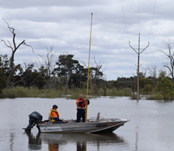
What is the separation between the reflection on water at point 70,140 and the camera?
1345 cm

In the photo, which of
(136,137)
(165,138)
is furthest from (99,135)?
(165,138)

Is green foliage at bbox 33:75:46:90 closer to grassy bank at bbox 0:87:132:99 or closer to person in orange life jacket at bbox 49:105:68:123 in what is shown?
grassy bank at bbox 0:87:132:99

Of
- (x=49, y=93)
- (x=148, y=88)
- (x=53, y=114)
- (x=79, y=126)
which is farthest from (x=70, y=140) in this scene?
(x=148, y=88)

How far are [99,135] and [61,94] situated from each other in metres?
37.7

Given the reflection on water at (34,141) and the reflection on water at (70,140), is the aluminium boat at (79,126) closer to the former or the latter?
the reflection on water at (70,140)

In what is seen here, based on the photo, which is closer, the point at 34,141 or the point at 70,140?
the point at 34,141

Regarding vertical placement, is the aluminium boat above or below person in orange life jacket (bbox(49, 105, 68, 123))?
below

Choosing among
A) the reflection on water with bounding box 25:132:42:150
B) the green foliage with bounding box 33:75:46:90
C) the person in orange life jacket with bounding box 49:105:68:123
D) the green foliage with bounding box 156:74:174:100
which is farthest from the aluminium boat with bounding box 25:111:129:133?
the green foliage with bounding box 33:75:46:90

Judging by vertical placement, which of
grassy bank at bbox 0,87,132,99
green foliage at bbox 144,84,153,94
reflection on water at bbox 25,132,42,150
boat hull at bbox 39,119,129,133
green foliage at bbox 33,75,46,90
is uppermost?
green foliage at bbox 33,75,46,90

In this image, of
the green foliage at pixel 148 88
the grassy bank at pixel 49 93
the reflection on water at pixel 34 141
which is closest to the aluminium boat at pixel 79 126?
the reflection on water at pixel 34 141

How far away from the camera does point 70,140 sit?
48.4 ft

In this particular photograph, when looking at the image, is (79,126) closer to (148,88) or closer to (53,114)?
(53,114)

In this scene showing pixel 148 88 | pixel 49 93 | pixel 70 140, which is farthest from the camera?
pixel 148 88

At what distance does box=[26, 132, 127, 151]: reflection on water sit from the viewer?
13447 millimetres
